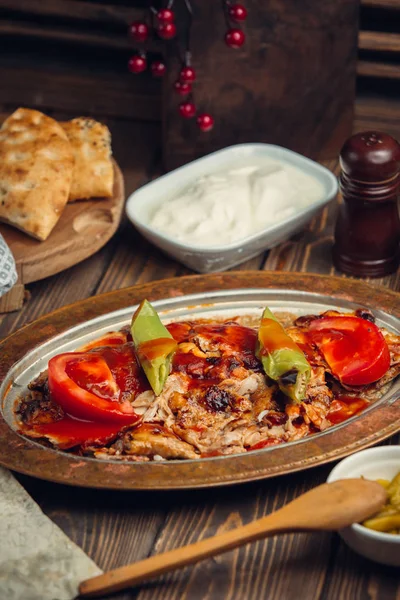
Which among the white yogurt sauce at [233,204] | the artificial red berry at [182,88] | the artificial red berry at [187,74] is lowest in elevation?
the white yogurt sauce at [233,204]

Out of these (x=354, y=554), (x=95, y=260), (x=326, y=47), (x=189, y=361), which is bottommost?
(x=95, y=260)

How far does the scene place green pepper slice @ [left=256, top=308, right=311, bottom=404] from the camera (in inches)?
119

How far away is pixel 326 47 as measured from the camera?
4785 mm

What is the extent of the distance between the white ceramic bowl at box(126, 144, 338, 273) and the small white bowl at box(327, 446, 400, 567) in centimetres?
143

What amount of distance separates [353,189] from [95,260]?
1.30 m

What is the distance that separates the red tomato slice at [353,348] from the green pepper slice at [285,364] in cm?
14

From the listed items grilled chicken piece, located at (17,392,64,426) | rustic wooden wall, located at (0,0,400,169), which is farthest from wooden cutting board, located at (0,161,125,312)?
rustic wooden wall, located at (0,0,400,169)

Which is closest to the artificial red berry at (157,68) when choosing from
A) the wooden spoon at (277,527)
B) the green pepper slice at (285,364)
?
the green pepper slice at (285,364)

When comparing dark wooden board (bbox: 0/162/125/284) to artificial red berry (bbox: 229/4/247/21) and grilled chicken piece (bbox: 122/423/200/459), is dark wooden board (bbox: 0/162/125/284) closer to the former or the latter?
artificial red berry (bbox: 229/4/247/21)

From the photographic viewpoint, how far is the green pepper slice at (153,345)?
9.96ft

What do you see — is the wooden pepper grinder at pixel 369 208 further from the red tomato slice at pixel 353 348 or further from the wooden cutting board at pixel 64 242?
the wooden cutting board at pixel 64 242

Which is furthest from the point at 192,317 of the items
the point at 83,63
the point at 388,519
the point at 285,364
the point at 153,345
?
the point at 83,63

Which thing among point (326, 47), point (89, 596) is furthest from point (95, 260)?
point (89, 596)

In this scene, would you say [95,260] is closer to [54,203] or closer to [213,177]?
[54,203]
